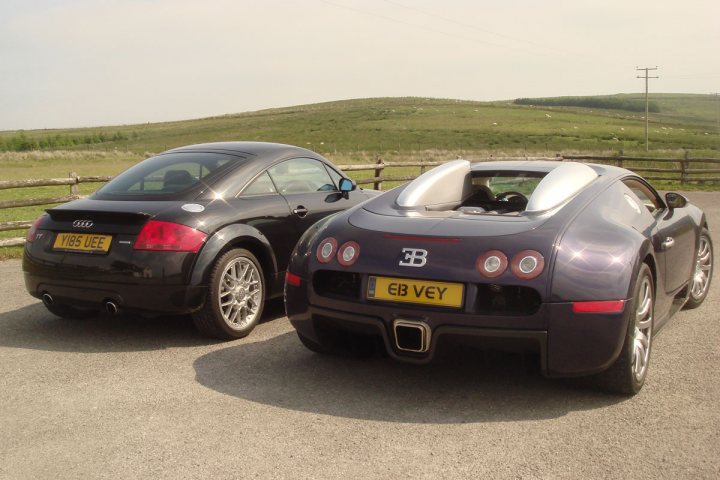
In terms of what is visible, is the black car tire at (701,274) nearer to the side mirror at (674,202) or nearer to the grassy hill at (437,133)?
the side mirror at (674,202)

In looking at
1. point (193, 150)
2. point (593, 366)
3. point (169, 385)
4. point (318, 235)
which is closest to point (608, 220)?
point (593, 366)

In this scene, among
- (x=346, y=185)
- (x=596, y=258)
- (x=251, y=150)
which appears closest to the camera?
(x=596, y=258)

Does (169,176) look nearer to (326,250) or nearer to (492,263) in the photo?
(326,250)

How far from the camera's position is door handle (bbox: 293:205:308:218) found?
20.6ft

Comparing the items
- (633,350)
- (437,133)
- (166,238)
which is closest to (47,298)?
(166,238)

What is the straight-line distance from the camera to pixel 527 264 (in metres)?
3.79

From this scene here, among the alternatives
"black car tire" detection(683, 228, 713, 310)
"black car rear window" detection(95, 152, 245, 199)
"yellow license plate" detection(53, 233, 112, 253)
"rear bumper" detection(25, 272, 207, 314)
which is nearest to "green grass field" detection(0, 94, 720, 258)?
"black car tire" detection(683, 228, 713, 310)

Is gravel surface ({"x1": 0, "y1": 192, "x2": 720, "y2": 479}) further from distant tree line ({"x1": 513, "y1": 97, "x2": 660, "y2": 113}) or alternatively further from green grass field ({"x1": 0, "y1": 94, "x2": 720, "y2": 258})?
distant tree line ({"x1": 513, "y1": 97, "x2": 660, "y2": 113})

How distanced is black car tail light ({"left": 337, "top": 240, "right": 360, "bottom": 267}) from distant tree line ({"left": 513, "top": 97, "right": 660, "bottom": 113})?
174 metres

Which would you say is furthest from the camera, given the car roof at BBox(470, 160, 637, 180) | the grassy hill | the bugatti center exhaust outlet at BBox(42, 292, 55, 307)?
the grassy hill

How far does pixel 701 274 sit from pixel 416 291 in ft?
11.7

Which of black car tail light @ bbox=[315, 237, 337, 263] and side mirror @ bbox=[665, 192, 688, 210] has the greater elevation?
side mirror @ bbox=[665, 192, 688, 210]

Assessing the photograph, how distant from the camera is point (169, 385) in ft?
14.6

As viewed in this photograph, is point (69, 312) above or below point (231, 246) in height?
below
